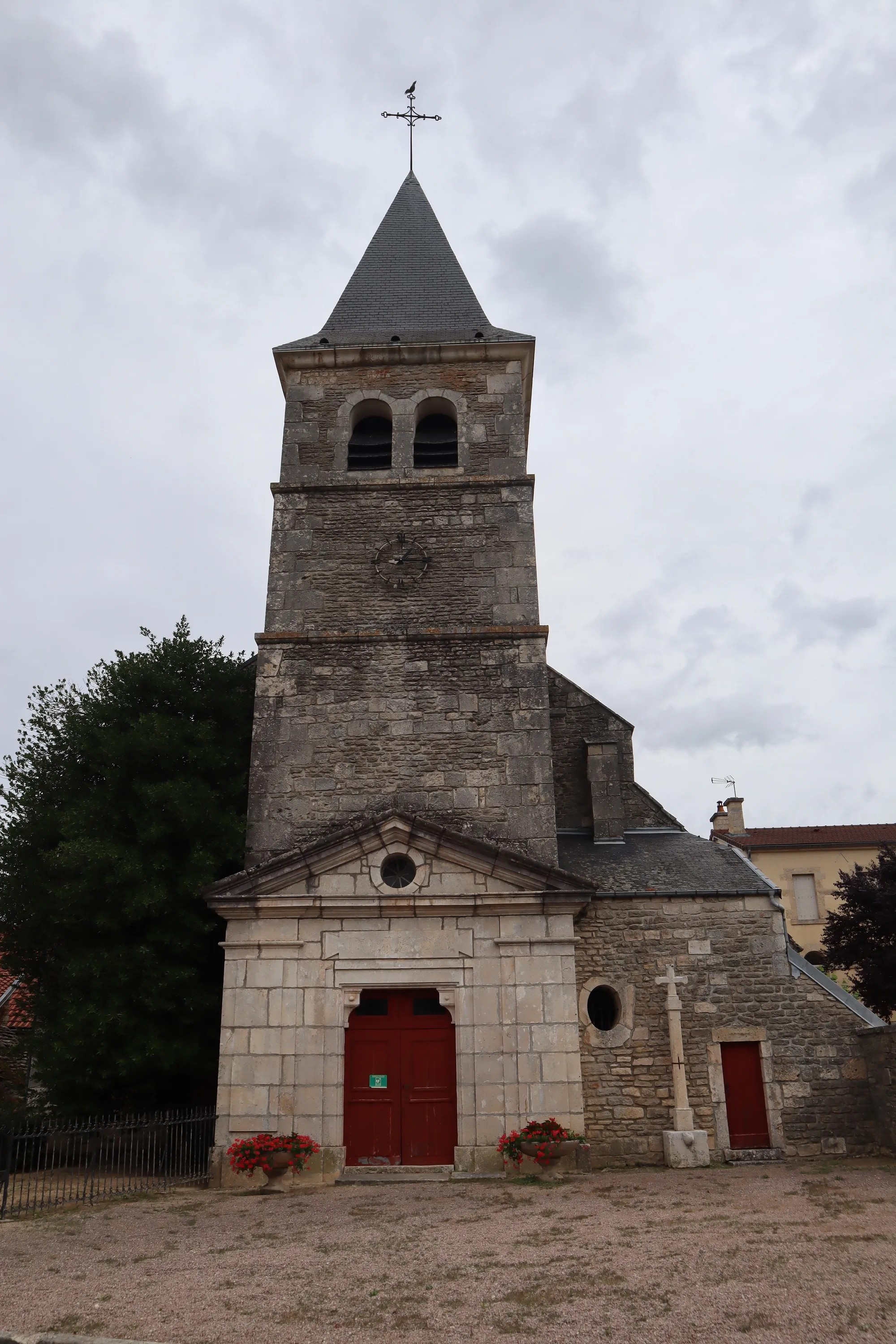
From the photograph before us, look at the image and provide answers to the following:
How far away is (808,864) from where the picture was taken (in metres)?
29.9

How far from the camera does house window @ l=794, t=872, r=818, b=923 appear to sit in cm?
2944

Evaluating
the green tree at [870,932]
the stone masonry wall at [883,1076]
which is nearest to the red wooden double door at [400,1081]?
the stone masonry wall at [883,1076]

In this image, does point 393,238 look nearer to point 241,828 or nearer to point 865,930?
point 241,828

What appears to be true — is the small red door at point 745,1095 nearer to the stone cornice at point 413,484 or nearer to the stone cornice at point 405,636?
the stone cornice at point 405,636

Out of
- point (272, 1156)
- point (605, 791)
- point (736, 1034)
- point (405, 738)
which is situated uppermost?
point (405, 738)

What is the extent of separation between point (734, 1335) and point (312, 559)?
1032 cm

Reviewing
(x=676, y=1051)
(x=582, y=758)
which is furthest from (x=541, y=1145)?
(x=582, y=758)

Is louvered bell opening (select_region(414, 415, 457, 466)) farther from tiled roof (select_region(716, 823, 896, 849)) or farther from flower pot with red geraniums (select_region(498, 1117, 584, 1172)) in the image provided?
tiled roof (select_region(716, 823, 896, 849))

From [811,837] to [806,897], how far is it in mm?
2057

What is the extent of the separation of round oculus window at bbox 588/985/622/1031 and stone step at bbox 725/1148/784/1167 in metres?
1.79

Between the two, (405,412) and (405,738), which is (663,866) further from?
(405,412)

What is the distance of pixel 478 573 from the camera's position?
13.0m

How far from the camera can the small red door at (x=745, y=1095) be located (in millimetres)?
10781

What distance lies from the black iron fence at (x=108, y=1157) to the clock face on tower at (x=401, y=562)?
691cm
